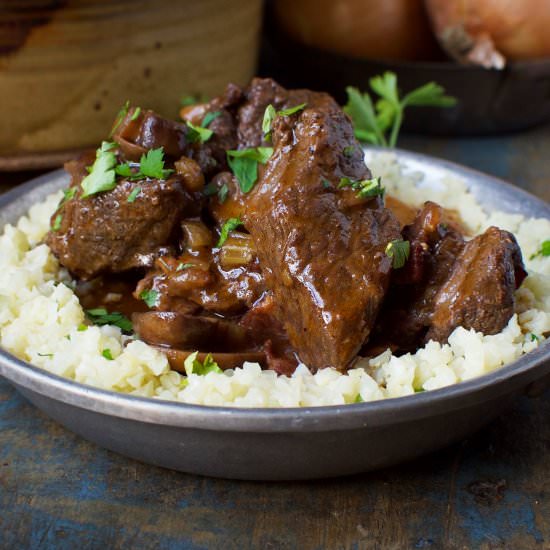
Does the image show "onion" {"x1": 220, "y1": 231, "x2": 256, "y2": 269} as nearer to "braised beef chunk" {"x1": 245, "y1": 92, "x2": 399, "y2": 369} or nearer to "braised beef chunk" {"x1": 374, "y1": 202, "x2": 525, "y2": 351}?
"braised beef chunk" {"x1": 245, "y1": 92, "x2": 399, "y2": 369}

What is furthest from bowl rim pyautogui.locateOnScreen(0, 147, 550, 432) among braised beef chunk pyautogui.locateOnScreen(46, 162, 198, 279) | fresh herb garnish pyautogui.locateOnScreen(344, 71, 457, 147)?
fresh herb garnish pyautogui.locateOnScreen(344, 71, 457, 147)

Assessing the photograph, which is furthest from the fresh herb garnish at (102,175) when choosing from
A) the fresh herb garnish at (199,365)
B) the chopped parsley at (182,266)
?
the fresh herb garnish at (199,365)

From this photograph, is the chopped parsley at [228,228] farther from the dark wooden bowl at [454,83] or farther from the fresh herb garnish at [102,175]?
the dark wooden bowl at [454,83]

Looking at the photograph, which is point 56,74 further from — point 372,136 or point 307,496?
point 307,496

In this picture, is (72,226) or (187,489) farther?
(72,226)

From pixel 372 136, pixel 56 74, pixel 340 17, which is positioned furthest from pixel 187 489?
pixel 340 17

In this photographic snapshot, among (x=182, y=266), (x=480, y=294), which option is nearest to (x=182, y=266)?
(x=182, y=266)
